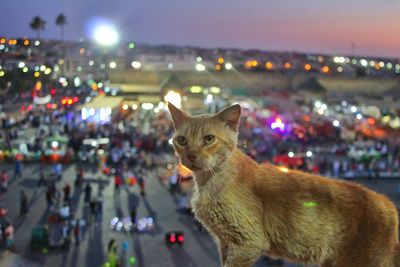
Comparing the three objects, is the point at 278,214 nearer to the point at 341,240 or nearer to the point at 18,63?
the point at 341,240

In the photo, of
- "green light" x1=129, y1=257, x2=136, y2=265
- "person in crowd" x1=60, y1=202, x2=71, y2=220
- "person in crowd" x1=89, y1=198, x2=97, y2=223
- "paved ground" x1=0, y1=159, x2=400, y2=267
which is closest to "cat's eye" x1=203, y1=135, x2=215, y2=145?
"paved ground" x1=0, y1=159, x2=400, y2=267

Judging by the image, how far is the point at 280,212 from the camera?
6.25 ft

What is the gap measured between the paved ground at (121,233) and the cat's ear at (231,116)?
5549 millimetres

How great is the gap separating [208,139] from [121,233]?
8.46 meters

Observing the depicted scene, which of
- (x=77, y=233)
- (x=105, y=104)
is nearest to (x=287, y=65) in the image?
(x=105, y=104)

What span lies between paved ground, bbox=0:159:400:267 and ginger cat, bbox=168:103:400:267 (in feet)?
17.8

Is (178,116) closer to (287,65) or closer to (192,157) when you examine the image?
(192,157)

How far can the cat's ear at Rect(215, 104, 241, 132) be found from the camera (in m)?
1.92

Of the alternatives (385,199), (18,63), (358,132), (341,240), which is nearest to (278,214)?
(341,240)

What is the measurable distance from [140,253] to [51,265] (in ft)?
5.45

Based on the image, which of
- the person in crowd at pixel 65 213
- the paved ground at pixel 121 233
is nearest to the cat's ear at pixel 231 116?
the paved ground at pixel 121 233

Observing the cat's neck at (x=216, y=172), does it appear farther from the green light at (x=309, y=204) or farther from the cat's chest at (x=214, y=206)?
the green light at (x=309, y=204)

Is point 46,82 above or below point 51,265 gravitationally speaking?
above

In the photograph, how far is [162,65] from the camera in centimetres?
4138
